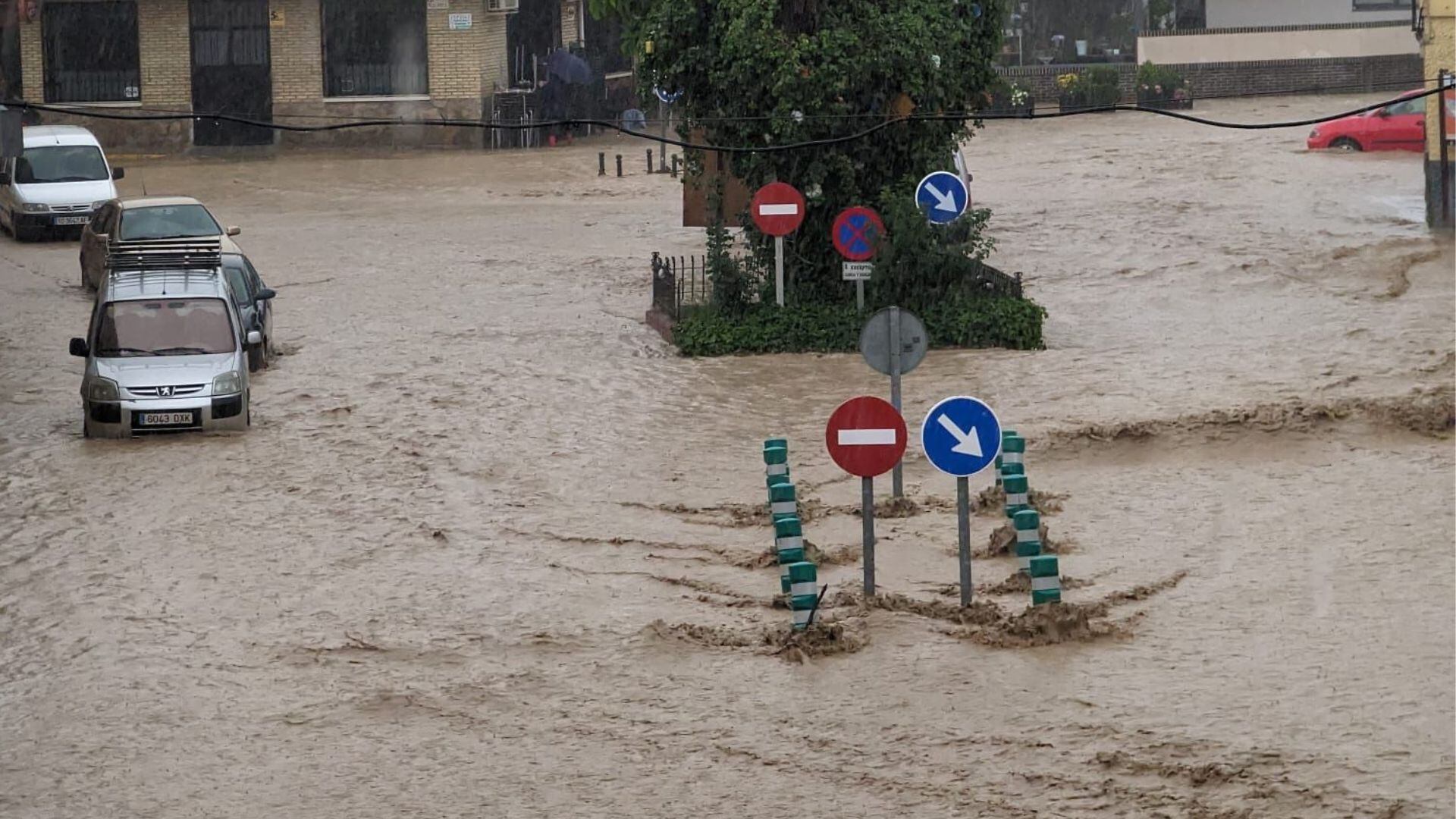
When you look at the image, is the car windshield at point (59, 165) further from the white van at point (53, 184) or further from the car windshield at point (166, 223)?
the car windshield at point (166, 223)

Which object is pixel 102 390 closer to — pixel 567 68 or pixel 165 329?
pixel 165 329

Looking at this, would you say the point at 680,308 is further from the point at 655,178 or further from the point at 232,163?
the point at 232,163

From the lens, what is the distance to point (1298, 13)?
54688mm

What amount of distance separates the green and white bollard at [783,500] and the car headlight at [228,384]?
6.78 m

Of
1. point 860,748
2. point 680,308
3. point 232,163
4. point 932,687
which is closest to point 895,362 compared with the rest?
point 932,687

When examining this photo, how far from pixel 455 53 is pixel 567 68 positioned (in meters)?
3.06

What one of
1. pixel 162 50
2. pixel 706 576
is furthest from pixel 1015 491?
pixel 162 50

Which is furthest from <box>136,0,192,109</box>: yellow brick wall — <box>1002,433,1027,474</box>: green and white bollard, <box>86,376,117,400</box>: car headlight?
<box>1002,433,1027,474</box>: green and white bollard

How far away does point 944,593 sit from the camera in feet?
44.8

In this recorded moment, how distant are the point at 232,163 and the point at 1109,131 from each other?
19.3 metres

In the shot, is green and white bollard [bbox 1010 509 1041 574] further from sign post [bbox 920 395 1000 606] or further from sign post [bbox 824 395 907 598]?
sign post [bbox 824 395 907 598]

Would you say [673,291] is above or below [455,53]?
below

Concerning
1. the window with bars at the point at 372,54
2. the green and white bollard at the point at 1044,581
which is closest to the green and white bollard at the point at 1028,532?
the green and white bollard at the point at 1044,581

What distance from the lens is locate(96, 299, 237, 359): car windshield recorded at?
1900 cm
